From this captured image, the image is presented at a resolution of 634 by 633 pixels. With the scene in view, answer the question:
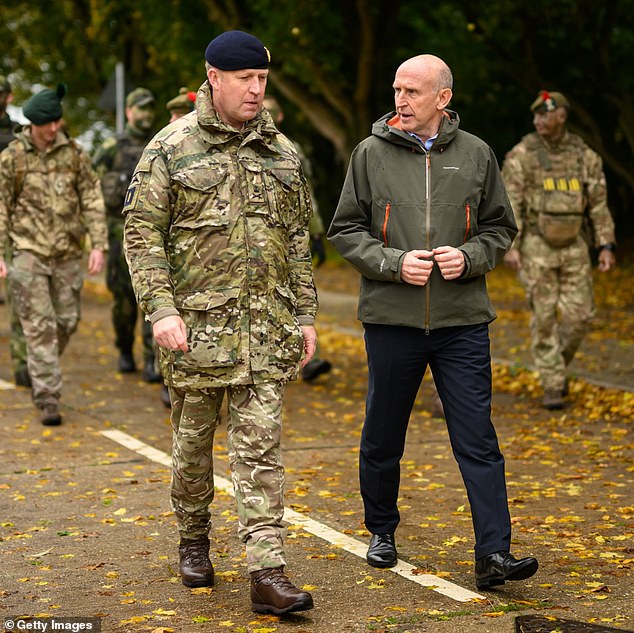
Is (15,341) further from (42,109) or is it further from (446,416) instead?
(446,416)

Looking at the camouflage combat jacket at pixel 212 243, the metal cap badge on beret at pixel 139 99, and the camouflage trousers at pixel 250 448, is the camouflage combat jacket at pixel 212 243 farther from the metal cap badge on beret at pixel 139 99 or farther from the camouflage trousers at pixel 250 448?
the metal cap badge on beret at pixel 139 99

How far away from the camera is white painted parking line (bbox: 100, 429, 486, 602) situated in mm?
5840

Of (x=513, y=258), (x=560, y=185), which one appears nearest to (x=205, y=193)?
(x=513, y=258)

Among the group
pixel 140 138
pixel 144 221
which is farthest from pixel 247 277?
pixel 140 138

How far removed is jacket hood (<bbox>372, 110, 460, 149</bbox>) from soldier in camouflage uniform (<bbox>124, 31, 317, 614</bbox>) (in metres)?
0.56

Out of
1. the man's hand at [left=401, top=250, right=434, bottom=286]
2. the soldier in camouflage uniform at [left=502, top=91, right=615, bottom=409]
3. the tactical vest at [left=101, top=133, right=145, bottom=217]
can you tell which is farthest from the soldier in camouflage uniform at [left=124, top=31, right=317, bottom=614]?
the tactical vest at [left=101, top=133, right=145, bottom=217]

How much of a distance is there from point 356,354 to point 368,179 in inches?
333

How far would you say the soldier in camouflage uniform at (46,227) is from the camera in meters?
10.2

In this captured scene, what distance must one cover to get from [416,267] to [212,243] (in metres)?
0.88

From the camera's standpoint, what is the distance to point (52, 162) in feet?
34.1

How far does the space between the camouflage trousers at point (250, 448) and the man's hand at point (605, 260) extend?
520 cm

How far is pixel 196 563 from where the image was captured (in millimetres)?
6027

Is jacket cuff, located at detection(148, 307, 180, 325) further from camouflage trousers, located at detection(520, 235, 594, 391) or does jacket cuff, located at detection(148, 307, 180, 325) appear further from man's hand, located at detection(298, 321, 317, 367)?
camouflage trousers, located at detection(520, 235, 594, 391)

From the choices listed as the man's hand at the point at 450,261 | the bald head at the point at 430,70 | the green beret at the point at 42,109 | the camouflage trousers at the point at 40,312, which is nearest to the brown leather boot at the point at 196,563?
the man's hand at the point at 450,261
